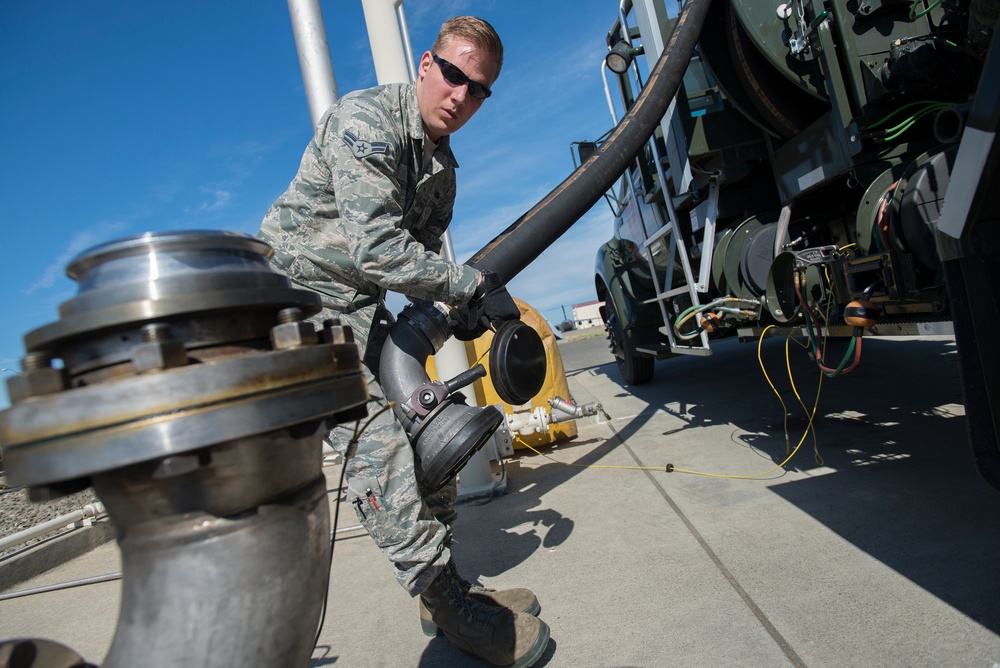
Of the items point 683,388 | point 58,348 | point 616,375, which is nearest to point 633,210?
point 683,388

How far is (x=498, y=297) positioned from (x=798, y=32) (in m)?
2.26

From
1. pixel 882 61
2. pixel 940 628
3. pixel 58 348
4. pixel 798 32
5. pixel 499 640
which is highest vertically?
pixel 798 32

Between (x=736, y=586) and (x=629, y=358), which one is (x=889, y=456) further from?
(x=629, y=358)

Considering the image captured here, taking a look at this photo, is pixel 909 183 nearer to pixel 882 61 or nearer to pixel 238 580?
pixel 882 61

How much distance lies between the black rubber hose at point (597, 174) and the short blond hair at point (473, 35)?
861mm

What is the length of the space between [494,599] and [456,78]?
5.56ft

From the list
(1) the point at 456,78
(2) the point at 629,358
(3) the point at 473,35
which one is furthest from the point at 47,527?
(2) the point at 629,358

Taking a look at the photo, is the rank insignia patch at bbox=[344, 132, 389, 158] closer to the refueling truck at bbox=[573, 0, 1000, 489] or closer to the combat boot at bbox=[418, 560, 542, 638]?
the combat boot at bbox=[418, 560, 542, 638]

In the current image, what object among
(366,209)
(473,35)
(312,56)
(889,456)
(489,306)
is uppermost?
(312,56)

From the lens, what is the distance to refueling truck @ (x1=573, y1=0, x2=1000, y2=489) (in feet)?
4.41

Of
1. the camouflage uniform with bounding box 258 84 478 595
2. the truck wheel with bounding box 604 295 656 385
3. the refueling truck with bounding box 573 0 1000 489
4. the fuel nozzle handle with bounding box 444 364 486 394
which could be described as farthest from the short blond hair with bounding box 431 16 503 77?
the truck wheel with bounding box 604 295 656 385

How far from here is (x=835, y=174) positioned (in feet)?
9.16

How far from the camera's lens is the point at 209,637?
680 millimetres

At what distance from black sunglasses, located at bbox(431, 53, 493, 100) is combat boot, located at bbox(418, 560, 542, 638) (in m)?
1.51
